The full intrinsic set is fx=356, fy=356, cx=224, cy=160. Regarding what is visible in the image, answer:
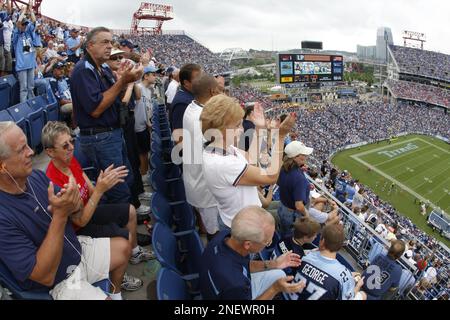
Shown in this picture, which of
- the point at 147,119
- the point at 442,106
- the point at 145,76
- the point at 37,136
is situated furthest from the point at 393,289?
the point at 442,106

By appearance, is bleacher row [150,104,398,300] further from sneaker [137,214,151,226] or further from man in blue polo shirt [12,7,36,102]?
man in blue polo shirt [12,7,36,102]

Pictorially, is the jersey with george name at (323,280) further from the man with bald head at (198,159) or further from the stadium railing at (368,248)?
the stadium railing at (368,248)

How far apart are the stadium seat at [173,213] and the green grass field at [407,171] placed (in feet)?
71.1

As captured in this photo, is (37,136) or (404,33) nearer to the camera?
(37,136)

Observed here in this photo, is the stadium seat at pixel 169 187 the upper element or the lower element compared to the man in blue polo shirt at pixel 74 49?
lower

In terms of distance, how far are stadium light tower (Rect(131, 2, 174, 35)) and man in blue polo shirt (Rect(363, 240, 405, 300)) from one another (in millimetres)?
62209

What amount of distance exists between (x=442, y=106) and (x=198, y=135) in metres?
64.0

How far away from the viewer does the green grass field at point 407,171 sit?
26.2m

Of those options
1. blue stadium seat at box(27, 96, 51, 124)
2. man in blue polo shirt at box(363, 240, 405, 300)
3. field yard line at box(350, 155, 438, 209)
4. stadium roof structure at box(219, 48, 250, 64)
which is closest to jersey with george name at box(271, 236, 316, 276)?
man in blue polo shirt at box(363, 240, 405, 300)

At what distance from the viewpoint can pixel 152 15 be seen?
61.7 metres

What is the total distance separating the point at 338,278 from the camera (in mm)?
2771

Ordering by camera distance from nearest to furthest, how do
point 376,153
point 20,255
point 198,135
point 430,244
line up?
point 20,255
point 198,135
point 430,244
point 376,153

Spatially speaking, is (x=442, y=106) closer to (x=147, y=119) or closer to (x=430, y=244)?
(x=430, y=244)

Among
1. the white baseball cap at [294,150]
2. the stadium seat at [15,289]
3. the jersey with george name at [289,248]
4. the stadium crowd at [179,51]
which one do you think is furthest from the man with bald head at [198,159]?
the stadium crowd at [179,51]
